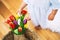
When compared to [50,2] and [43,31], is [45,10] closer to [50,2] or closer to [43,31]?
[50,2]

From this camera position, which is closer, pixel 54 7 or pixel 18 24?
pixel 54 7

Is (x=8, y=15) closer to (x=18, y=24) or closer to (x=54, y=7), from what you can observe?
(x=18, y=24)

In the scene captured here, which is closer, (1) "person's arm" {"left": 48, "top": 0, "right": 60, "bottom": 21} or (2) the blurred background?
(1) "person's arm" {"left": 48, "top": 0, "right": 60, "bottom": 21}

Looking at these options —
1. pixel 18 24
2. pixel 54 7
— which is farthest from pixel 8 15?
pixel 54 7

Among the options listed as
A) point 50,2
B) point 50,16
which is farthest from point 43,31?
point 50,2

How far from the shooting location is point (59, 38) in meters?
1.50

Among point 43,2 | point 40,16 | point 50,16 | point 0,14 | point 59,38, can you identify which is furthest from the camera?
point 0,14

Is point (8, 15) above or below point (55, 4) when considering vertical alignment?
below

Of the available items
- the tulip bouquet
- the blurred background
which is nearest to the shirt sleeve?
the tulip bouquet

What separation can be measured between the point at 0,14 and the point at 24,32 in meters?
0.45

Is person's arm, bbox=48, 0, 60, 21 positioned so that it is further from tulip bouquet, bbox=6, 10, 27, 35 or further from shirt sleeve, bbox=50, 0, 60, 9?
tulip bouquet, bbox=6, 10, 27, 35

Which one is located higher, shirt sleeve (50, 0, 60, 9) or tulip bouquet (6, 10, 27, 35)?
shirt sleeve (50, 0, 60, 9)

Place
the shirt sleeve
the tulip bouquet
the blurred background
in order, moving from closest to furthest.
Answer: the shirt sleeve → the tulip bouquet → the blurred background

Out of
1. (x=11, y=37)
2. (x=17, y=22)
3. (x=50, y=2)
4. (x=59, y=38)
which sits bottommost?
(x=59, y=38)
